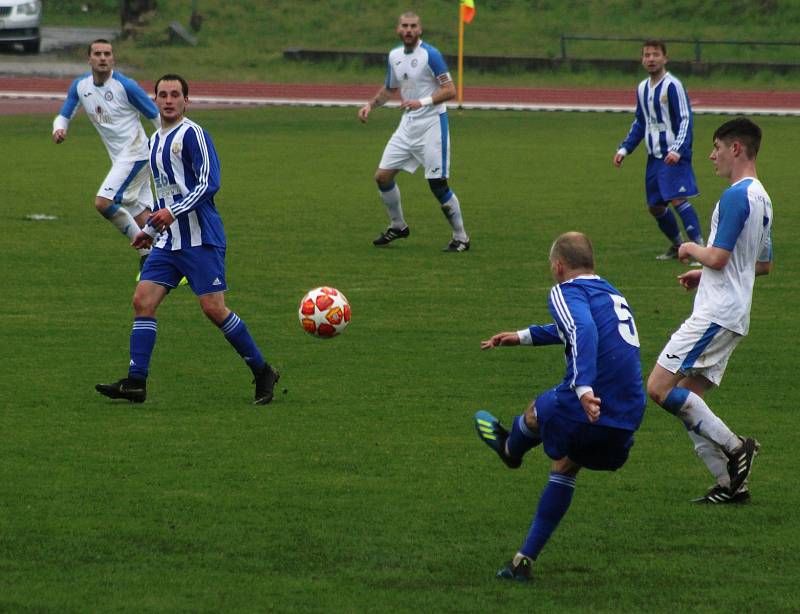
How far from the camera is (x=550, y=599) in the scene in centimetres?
597

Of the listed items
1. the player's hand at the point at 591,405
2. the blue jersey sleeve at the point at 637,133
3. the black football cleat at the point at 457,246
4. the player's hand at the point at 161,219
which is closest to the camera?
the player's hand at the point at 591,405

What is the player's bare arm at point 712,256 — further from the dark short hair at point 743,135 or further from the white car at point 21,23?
the white car at point 21,23

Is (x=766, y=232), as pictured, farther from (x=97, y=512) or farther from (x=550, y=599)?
(x=97, y=512)

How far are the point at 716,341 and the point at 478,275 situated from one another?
7044mm

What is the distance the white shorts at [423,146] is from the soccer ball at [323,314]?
6.10 m

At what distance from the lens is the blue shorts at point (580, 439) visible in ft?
20.0

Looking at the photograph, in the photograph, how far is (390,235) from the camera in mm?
15883

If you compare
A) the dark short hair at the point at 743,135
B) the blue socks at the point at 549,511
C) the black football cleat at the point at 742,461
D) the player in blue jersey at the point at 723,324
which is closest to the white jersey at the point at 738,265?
the player in blue jersey at the point at 723,324

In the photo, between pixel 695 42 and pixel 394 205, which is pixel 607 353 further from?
pixel 695 42

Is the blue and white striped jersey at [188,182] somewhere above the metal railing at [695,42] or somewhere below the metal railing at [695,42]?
above

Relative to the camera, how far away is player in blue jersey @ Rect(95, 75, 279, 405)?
917 cm

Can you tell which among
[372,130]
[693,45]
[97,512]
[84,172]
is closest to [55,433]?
[97,512]

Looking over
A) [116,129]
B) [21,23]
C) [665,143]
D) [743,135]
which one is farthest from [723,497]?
[21,23]

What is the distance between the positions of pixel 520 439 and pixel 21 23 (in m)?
36.8
